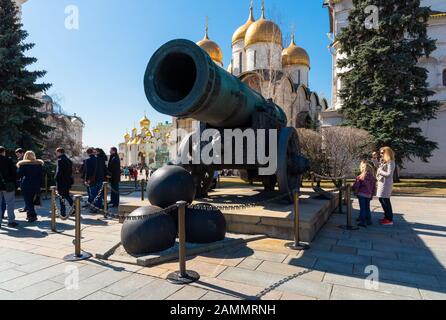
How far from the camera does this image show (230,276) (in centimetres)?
354

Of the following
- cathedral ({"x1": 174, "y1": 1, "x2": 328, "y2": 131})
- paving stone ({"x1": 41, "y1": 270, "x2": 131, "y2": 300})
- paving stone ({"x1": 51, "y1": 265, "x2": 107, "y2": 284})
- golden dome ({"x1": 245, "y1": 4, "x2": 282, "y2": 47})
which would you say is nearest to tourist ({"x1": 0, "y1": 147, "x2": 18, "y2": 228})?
paving stone ({"x1": 51, "y1": 265, "x2": 107, "y2": 284})

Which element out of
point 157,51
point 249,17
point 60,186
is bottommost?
point 60,186

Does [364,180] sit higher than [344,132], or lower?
lower

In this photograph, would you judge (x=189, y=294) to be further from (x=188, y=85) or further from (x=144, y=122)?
(x=144, y=122)

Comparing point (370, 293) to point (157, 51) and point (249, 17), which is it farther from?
point (249, 17)

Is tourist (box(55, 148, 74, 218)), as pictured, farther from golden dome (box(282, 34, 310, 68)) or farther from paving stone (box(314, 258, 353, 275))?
golden dome (box(282, 34, 310, 68))

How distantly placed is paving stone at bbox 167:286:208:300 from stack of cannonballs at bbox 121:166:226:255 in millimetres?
1172

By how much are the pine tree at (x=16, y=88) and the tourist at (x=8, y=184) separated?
7.84 m

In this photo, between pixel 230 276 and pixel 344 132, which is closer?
pixel 230 276

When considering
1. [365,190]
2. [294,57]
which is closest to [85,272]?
[365,190]

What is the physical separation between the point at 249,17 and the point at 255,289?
43.6m

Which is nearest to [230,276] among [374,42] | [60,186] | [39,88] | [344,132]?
[60,186]

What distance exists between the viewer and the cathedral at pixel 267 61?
106 feet

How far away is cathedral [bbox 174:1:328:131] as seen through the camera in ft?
106
